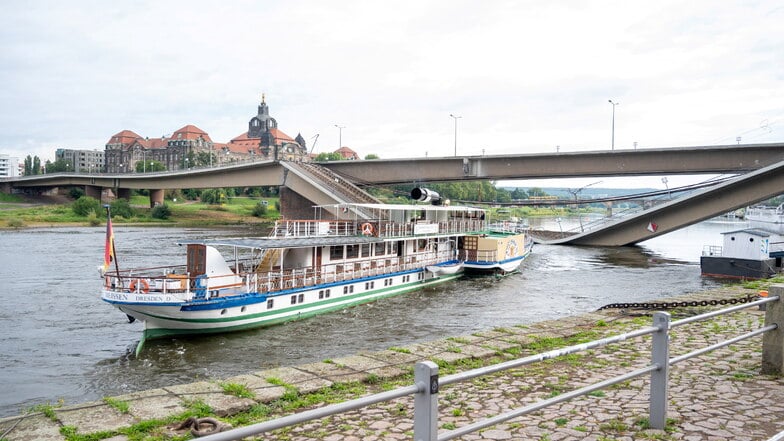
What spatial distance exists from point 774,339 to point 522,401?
399 cm

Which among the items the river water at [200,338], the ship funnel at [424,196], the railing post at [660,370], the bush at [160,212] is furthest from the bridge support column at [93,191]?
the railing post at [660,370]

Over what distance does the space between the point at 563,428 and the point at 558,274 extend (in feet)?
135

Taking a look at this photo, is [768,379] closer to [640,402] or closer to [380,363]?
[640,402]

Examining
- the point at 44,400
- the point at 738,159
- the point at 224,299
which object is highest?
the point at 738,159

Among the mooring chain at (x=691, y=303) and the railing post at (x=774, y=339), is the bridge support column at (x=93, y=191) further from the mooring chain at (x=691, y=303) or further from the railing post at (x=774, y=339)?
the railing post at (x=774, y=339)

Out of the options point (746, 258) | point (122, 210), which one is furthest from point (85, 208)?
point (746, 258)

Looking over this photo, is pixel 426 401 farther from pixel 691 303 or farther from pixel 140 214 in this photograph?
pixel 140 214

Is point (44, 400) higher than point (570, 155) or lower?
lower

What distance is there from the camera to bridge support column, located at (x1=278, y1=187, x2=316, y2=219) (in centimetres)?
7412

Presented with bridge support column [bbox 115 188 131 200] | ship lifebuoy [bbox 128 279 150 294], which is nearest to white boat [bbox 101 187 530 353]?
ship lifebuoy [bbox 128 279 150 294]

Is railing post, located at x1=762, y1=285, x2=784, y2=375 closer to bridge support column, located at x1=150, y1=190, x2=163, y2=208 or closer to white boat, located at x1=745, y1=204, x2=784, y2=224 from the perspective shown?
white boat, located at x1=745, y1=204, x2=784, y2=224

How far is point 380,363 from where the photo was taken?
1136cm

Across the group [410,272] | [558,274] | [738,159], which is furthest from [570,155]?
[410,272]

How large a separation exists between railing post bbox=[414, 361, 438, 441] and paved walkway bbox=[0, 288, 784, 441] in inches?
126
